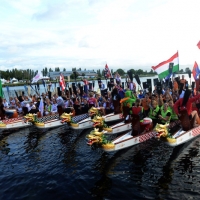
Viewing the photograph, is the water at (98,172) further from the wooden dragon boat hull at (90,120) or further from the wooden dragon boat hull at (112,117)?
the wooden dragon boat hull at (112,117)

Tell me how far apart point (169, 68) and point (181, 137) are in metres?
6.68

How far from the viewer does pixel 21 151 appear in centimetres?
1245

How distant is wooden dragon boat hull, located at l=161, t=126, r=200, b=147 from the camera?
9.45 metres

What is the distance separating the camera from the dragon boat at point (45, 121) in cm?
1413

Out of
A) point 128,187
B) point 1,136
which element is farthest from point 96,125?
point 1,136

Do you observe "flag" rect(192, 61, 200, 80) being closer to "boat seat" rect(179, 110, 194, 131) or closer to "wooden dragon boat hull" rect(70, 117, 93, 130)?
"boat seat" rect(179, 110, 194, 131)

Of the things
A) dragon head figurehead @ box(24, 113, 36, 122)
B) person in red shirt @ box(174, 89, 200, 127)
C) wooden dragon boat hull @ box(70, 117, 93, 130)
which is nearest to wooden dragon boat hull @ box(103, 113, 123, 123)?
wooden dragon boat hull @ box(70, 117, 93, 130)

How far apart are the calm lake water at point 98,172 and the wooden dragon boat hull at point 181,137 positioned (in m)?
0.56

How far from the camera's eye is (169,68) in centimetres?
1564

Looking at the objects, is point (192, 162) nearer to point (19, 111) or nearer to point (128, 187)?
point (128, 187)

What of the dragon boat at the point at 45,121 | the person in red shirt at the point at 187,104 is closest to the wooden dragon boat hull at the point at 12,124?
the dragon boat at the point at 45,121

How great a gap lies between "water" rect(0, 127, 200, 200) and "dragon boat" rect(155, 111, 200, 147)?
64cm

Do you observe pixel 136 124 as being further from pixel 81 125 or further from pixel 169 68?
pixel 169 68

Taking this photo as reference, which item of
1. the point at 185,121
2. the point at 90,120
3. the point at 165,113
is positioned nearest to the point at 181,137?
the point at 185,121
